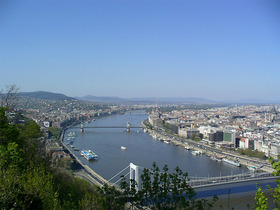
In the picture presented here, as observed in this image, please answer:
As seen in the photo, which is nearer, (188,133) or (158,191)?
(158,191)

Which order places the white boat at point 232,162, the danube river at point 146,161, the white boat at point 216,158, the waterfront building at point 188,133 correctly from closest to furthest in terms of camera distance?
the danube river at point 146,161 → the white boat at point 232,162 → the white boat at point 216,158 → the waterfront building at point 188,133

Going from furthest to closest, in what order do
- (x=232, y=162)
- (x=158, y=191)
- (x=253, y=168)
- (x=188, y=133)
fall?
(x=188, y=133) → (x=232, y=162) → (x=253, y=168) → (x=158, y=191)

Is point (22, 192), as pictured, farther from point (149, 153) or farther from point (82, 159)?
point (149, 153)

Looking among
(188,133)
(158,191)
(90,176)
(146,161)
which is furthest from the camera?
(188,133)

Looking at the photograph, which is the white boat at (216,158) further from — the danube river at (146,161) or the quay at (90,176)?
the quay at (90,176)

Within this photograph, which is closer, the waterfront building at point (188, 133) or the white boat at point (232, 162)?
the white boat at point (232, 162)

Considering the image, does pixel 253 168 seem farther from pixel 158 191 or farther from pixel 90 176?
pixel 158 191

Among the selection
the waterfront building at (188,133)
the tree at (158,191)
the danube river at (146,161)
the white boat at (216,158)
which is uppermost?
the tree at (158,191)

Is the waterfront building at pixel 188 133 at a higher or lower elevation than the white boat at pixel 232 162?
higher

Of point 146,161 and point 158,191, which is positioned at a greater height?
point 158,191

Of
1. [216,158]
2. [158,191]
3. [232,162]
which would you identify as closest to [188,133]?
[216,158]

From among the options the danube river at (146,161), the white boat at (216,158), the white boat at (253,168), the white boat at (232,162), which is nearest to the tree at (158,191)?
the danube river at (146,161)
